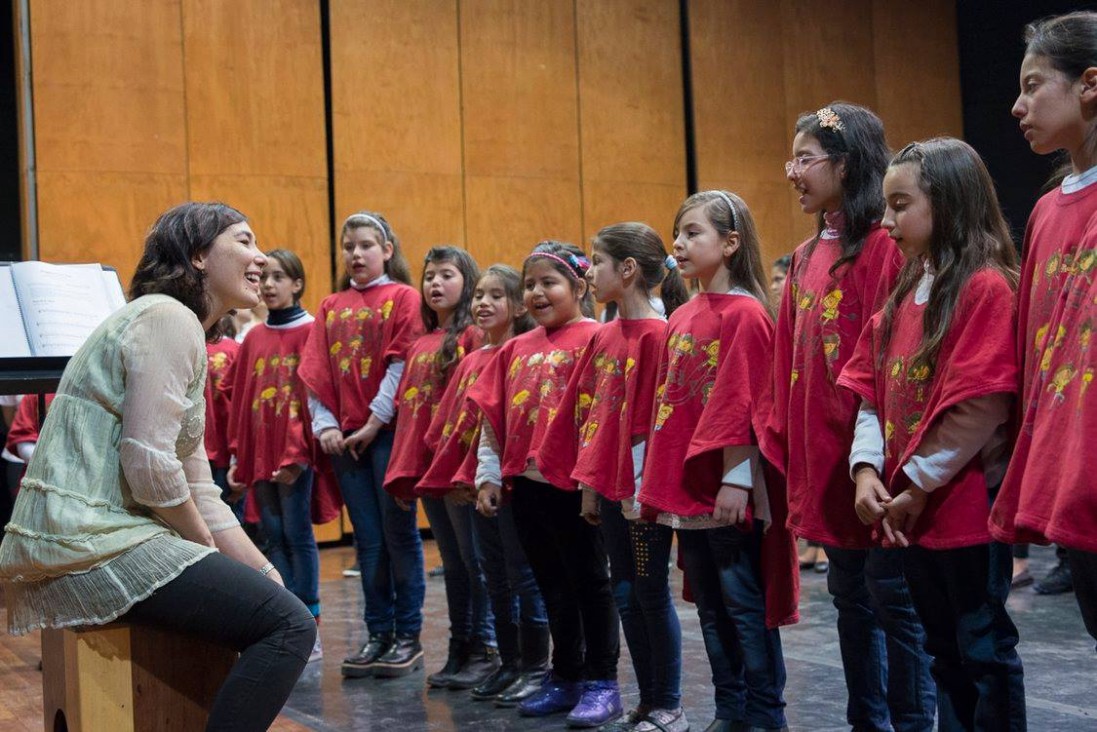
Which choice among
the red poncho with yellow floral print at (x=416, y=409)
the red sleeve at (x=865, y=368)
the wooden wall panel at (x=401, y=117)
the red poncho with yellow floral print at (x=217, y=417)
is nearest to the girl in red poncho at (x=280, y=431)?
the red poncho with yellow floral print at (x=217, y=417)

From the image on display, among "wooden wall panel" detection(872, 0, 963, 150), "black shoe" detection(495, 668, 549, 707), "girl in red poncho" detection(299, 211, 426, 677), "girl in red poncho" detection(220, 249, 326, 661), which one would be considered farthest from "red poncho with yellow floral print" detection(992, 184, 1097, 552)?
"wooden wall panel" detection(872, 0, 963, 150)

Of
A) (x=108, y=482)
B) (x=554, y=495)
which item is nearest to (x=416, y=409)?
(x=554, y=495)

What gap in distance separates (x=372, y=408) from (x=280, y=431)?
1.55ft

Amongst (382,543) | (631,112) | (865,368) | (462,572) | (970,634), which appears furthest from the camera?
(631,112)

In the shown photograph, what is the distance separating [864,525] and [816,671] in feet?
4.80

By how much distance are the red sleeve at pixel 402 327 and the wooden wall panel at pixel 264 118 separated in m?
3.13

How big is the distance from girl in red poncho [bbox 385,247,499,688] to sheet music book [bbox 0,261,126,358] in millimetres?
1047

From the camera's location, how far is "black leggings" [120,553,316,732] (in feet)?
7.44

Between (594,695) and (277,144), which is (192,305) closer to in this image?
(594,695)

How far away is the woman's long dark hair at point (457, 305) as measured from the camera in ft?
13.8

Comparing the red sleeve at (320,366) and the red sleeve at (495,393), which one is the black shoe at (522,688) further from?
→ the red sleeve at (320,366)

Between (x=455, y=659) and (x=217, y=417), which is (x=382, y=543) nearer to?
(x=455, y=659)

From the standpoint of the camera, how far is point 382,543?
440 centimetres

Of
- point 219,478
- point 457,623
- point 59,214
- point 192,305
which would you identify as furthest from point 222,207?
point 59,214
